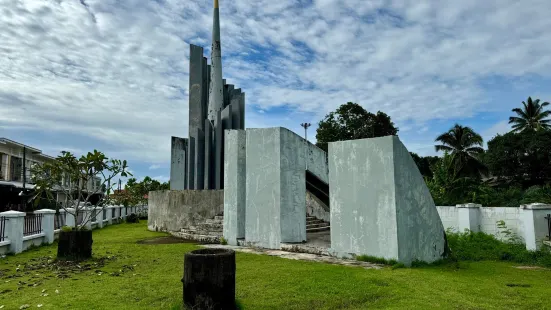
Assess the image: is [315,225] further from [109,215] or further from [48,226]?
[109,215]

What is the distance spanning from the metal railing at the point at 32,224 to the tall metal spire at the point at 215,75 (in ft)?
24.3

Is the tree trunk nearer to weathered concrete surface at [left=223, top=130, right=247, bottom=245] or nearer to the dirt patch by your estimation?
the dirt patch

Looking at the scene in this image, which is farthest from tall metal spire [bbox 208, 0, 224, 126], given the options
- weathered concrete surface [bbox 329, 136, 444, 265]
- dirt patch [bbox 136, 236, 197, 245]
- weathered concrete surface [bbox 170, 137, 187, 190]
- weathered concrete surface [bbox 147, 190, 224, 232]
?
weathered concrete surface [bbox 329, 136, 444, 265]

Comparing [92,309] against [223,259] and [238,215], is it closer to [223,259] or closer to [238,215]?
[223,259]

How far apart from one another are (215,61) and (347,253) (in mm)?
11394

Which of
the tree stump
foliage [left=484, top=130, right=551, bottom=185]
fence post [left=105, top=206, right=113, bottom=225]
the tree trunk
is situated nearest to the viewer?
the tree stump

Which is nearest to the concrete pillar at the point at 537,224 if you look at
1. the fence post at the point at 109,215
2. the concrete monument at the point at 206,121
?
the concrete monument at the point at 206,121

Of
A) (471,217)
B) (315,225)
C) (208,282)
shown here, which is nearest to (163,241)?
(315,225)

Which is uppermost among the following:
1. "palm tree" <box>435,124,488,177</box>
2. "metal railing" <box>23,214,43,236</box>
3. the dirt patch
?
"palm tree" <box>435,124,488,177</box>

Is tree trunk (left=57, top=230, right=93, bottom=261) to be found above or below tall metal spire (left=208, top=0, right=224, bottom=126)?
below

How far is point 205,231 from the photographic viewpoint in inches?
493

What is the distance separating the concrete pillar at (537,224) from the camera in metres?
8.72

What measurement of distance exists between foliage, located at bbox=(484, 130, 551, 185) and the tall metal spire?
2285 centimetres

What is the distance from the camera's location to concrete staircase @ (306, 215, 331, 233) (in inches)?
476
